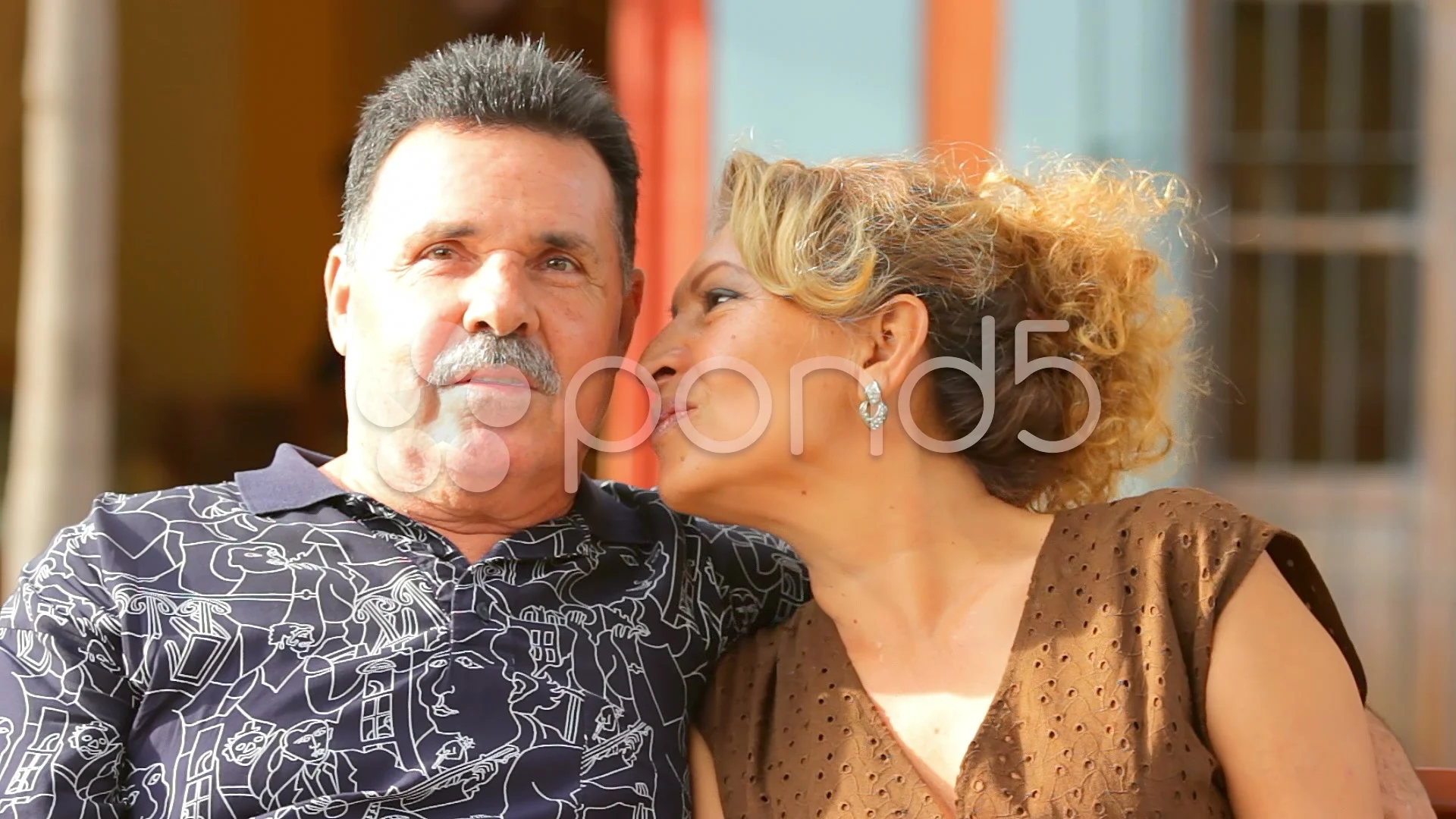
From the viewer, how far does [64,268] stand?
3201 millimetres

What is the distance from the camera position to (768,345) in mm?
1813

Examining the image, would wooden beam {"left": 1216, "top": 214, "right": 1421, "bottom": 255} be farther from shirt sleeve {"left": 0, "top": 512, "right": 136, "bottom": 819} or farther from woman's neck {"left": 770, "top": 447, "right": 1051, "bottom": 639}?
shirt sleeve {"left": 0, "top": 512, "right": 136, "bottom": 819}

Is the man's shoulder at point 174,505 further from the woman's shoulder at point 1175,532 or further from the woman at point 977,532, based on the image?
the woman's shoulder at point 1175,532

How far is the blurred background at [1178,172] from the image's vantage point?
311 cm

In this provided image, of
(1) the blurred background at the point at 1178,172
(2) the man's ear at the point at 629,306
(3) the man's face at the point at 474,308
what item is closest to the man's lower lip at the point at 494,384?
(3) the man's face at the point at 474,308

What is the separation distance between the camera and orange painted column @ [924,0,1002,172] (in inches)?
122

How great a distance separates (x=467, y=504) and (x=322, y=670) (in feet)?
0.89

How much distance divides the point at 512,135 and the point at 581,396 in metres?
0.34

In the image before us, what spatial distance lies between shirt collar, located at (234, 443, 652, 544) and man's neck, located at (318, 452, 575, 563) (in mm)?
40

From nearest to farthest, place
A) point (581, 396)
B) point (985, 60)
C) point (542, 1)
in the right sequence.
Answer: point (581, 396), point (985, 60), point (542, 1)

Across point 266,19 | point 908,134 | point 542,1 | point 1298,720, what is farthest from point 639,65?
point 266,19

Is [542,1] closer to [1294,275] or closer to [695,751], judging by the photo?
[1294,275]

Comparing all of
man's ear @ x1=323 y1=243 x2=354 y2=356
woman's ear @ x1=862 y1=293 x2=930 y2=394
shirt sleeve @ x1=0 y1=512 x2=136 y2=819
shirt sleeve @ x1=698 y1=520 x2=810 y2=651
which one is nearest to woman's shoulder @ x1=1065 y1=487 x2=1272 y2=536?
woman's ear @ x1=862 y1=293 x2=930 y2=394

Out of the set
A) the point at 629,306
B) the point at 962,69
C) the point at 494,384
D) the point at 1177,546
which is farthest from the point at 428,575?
the point at 962,69
